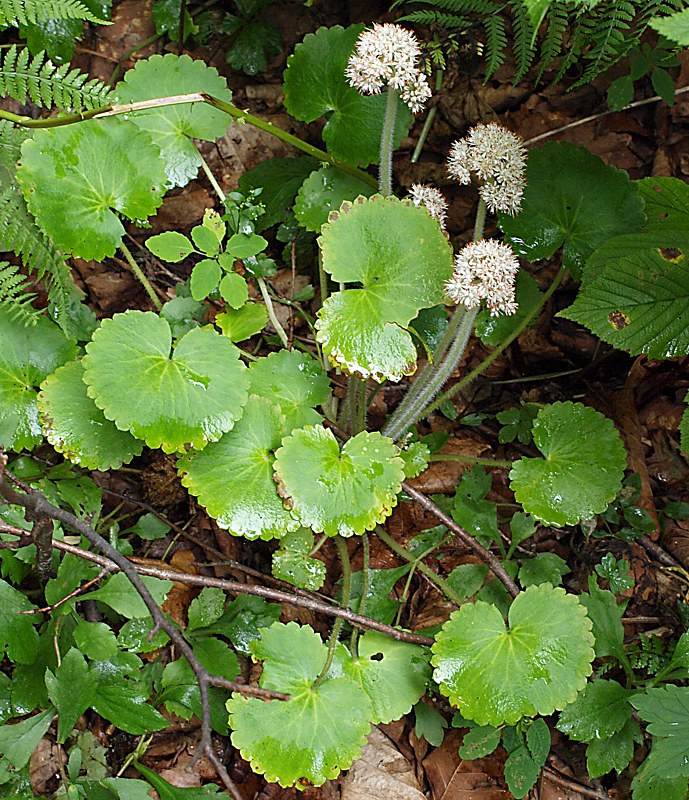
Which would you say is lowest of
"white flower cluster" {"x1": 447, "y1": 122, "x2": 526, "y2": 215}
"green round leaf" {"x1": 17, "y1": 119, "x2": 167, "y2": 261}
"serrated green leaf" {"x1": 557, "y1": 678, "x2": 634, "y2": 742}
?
"serrated green leaf" {"x1": 557, "y1": 678, "x2": 634, "y2": 742}

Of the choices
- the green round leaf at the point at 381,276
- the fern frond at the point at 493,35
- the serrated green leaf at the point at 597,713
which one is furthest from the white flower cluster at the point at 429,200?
the serrated green leaf at the point at 597,713

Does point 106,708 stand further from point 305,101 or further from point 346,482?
point 305,101

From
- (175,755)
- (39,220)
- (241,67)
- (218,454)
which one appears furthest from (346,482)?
(241,67)

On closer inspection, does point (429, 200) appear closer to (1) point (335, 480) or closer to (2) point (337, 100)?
(2) point (337, 100)

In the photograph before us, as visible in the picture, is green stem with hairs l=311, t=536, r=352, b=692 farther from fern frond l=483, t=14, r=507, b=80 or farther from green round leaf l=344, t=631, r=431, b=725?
fern frond l=483, t=14, r=507, b=80

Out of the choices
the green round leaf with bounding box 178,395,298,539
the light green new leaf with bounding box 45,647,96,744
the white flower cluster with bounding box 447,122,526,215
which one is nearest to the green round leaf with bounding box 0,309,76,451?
the green round leaf with bounding box 178,395,298,539

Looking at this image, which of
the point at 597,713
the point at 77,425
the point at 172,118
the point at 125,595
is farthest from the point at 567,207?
the point at 125,595

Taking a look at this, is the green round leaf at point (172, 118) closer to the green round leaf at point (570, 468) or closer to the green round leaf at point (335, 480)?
the green round leaf at point (335, 480)
